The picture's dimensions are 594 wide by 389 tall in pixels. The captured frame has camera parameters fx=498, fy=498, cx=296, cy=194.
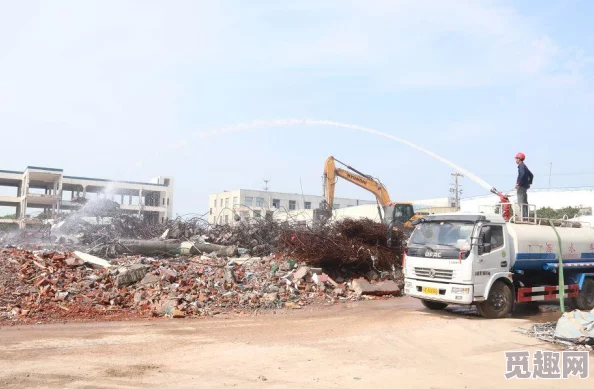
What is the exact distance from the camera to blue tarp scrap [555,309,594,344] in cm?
879

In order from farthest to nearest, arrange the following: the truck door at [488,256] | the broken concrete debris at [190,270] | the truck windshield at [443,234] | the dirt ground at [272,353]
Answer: the broken concrete debris at [190,270] < the truck windshield at [443,234] < the truck door at [488,256] < the dirt ground at [272,353]

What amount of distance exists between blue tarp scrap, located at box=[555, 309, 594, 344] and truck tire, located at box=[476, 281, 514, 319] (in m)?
2.53

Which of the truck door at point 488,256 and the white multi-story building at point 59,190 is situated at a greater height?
the white multi-story building at point 59,190

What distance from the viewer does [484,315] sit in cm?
1181

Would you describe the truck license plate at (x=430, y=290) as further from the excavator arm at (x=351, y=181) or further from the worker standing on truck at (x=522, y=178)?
the excavator arm at (x=351, y=181)

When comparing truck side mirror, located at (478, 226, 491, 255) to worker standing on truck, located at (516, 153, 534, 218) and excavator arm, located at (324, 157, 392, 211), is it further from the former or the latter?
excavator arm, located at (324, 157, 392, 211)

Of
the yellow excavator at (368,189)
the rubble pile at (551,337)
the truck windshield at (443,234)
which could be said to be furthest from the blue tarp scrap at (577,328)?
the yellow excavator at (368,189)

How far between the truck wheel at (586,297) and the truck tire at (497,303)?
10.4 ft

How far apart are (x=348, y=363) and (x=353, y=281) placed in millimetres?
8910

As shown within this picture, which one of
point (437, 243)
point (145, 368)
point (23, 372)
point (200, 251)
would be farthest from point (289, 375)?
point (200, 251)

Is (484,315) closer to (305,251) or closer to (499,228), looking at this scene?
(499,228)

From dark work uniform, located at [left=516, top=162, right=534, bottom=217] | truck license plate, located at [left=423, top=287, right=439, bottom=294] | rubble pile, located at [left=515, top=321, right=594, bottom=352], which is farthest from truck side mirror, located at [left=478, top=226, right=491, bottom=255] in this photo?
dark work uniform, located at [left=516, top=162, right=534, bottom=217]

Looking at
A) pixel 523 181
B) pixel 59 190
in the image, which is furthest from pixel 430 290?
pixel 59 190

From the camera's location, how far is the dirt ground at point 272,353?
673 cm
